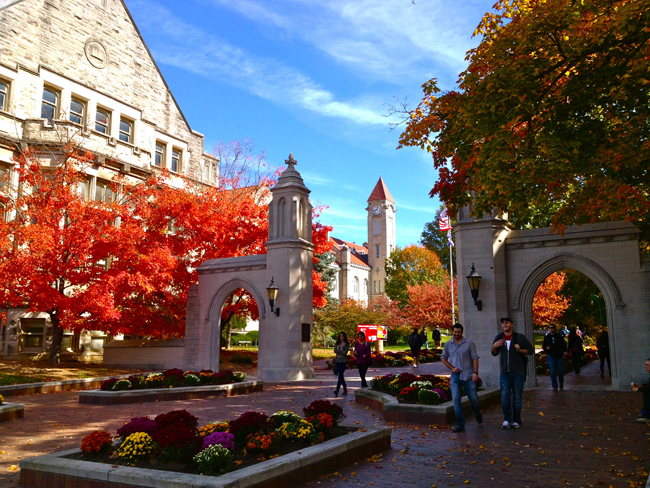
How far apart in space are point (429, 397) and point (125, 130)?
28206 mm

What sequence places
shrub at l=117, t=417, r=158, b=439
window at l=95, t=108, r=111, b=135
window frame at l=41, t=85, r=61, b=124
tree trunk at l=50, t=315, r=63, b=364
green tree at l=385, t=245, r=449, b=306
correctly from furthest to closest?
green tree at l=385, t=245, r=449, b=306 < window at l=95, t=108, r=111, b=135 < window frame at l=41, t=85, r=61, b=124 < tree trunk at l=50, t=315, r=63, b=364 < shrub at l=117, t=417, r=158, b=439

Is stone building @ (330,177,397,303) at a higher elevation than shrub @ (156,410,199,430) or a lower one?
higher

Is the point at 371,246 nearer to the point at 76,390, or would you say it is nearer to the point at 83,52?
the point at 83,52

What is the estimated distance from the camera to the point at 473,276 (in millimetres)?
15664

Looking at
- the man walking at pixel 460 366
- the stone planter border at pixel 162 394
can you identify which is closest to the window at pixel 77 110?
the stone planter border at pixel 162 394

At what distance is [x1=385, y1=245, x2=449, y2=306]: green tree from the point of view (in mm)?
59562

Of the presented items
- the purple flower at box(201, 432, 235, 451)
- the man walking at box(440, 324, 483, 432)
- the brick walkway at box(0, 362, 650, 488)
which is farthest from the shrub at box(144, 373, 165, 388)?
the purple flower at box(201, 432, 235, 451)

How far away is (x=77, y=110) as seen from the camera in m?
29.9

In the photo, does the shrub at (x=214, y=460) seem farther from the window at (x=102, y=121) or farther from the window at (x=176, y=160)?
the window at (x=176, y=160)

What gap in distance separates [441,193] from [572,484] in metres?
8.84

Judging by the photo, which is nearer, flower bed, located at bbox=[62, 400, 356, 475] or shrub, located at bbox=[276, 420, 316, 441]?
flower bed, located at bbox=[62, 400, 356, 475]

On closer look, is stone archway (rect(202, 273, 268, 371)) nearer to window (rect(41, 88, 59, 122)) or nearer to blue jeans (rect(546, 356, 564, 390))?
blue jeans (rect(546, 356, 564, 390))

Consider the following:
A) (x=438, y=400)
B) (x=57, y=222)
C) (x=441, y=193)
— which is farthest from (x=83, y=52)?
(x=438, y=400)

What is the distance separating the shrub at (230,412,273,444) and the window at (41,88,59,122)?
26591 mm
